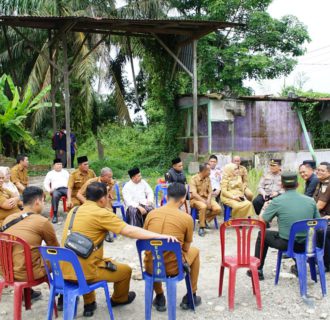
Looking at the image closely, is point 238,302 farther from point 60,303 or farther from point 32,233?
point 32,233

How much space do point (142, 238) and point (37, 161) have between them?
16.2 meters

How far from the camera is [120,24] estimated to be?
11.9 metres

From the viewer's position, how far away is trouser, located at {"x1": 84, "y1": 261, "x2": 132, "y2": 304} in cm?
378

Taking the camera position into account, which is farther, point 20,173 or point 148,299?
point 20,173

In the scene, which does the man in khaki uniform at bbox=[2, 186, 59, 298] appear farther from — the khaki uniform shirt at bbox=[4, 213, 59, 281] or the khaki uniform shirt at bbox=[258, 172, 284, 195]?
the khaki uniform shirt at bbox=[258, 172, 284, 195]

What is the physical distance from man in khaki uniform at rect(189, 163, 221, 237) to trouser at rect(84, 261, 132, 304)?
3176mm

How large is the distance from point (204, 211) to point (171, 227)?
11.1 ft

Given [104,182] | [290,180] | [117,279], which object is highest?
[290,180]

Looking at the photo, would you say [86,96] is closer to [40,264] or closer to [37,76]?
[37,76]

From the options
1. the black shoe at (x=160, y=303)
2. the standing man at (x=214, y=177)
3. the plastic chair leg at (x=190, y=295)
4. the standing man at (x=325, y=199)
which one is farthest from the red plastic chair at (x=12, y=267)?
the standing man at (x=214, y=177)

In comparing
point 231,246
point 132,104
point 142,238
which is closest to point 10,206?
point 142,238

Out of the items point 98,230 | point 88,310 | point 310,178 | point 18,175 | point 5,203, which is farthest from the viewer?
point 18,175

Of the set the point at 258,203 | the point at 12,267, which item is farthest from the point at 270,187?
the point at 12,267

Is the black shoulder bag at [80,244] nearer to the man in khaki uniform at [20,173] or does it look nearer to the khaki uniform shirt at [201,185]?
the khaki uniform shirt at [201,185]
